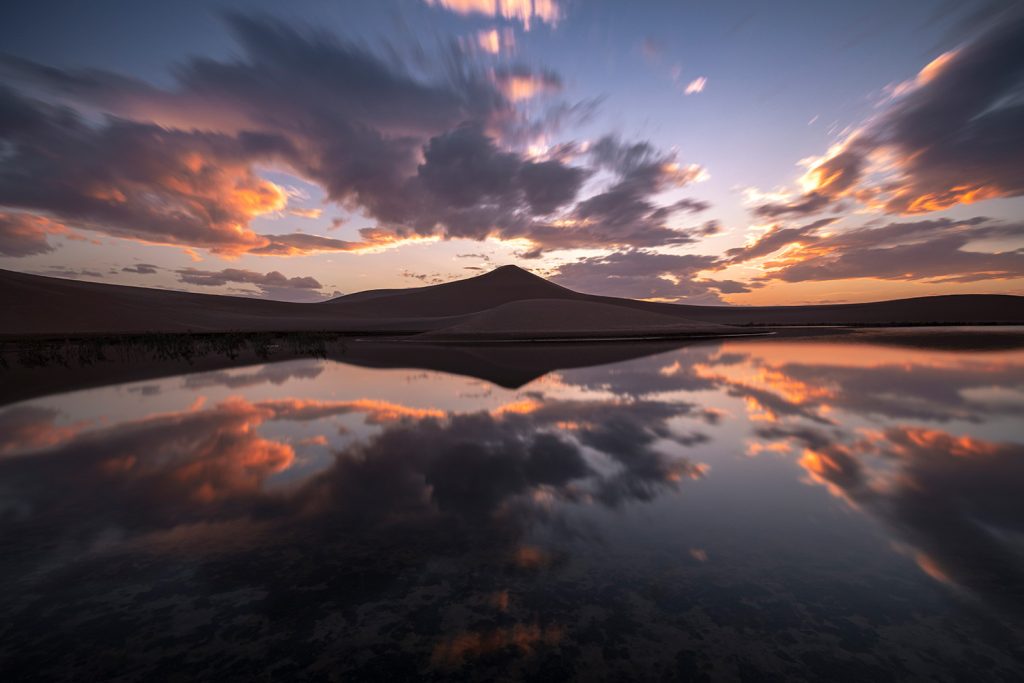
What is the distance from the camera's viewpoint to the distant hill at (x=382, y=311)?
2408 inches

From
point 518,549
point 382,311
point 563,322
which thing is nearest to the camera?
point 518,549

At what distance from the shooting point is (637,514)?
5082 millimetres

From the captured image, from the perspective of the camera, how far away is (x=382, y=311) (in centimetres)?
14138

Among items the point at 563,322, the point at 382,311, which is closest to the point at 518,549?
the point at 563,322

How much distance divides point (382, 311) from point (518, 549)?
143 m

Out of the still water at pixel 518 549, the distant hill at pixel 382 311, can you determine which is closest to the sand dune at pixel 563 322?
the distant hill at pixel 382 311

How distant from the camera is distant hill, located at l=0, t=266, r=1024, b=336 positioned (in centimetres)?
6116

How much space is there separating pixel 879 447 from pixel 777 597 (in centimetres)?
572

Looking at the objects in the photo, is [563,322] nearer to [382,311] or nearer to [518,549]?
[518,549]

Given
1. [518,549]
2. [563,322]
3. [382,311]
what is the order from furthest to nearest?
[382,311], [563,322], [518,549]

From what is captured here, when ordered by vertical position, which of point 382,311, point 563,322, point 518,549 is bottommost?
point 518,549

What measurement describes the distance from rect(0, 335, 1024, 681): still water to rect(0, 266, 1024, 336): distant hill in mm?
47866

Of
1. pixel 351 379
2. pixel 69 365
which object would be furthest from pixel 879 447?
pixel 69 365

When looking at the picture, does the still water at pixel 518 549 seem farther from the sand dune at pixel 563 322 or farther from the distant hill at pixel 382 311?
the distant hill at pixel 382 311
